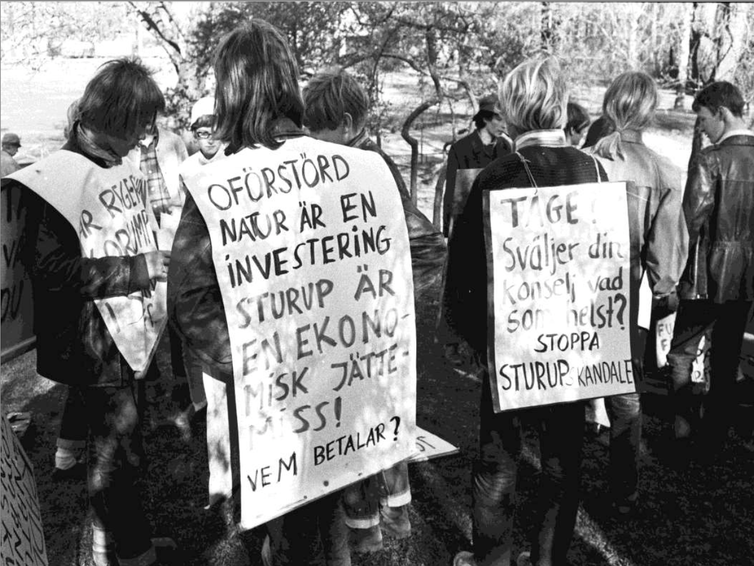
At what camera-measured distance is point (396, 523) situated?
3.52 meters

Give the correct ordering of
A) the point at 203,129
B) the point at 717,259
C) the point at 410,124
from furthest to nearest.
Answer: the point at 410,124 → the point at 203,129 → the point at 717,259

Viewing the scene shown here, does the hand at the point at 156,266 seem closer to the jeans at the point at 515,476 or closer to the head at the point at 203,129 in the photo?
the jeans at the point at 515,476

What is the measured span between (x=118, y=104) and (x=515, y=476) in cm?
206

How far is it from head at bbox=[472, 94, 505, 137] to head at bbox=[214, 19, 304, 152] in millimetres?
3831

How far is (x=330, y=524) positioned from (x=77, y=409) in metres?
2.11

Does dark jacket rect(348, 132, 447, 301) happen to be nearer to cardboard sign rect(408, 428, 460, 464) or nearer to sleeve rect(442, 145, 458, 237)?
cardboard sign rect(408, 428, 460, 464)

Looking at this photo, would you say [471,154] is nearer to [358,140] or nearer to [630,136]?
[630,136]

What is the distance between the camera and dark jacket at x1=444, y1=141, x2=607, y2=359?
9.19 feet

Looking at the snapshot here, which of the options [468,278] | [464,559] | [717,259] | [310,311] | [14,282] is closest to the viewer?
[310,311]

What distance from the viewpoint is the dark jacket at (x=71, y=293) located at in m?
2.72

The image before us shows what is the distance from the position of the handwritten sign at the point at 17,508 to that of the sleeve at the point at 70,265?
0.93 m

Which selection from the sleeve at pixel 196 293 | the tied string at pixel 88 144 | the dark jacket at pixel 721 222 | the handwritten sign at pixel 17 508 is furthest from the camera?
the dark jacket at pixel 721 222

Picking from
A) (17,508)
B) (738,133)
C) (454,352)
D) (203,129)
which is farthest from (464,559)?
(203,129)

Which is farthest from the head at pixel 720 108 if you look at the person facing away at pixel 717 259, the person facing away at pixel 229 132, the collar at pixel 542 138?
the person facing away at pixel 229 132
